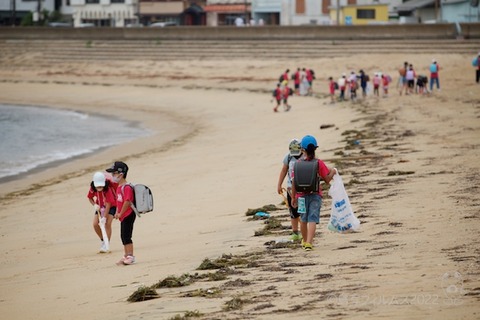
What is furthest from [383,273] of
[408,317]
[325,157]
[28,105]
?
[28,105]

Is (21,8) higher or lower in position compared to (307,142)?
higher

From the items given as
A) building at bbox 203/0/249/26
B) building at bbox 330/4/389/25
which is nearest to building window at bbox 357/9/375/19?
building at bbox 330/4/389/25

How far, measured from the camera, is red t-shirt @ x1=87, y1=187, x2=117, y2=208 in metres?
13.3

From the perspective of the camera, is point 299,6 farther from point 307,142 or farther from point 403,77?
point 307,142

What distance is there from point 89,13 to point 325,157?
221 feet

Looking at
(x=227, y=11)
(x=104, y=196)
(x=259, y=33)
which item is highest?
(x=227, y=11)

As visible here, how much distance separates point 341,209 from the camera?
1169cm

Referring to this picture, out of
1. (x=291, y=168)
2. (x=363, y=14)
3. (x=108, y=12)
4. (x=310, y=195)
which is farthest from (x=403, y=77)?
(x=108, y=12)

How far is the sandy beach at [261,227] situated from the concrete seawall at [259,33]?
19495 millimetres

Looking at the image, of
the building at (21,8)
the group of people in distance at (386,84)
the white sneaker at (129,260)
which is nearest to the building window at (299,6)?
the building at (21,8)

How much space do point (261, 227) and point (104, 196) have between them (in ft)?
6.90

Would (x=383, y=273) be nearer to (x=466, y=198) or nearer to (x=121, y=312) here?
(x=121, y=312)

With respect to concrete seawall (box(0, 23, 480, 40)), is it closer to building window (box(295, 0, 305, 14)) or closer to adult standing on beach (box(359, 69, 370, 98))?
building window (box(295, 0, 305, 14))

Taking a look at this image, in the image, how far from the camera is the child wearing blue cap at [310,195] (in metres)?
11.4
